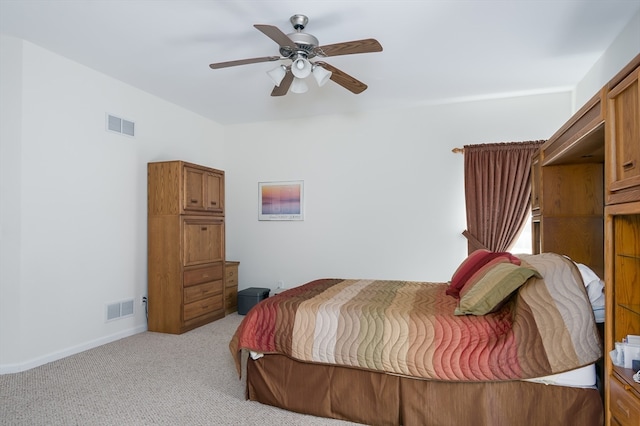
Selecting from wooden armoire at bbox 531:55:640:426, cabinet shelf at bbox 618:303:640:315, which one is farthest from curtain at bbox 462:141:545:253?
cabinet shelf at bbox 618:303:640:315

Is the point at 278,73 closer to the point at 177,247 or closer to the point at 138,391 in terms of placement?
the point at 177,247

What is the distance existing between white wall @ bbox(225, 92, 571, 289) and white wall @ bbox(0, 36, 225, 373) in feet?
5.19

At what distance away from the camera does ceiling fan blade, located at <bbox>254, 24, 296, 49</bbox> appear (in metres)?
2.18

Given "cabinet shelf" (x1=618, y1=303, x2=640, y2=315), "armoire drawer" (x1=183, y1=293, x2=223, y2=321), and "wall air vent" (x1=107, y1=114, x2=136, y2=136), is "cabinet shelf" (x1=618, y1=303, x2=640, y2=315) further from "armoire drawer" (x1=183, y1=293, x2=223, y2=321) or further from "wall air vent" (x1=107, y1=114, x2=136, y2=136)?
"wall air vent" (x1=107, y1=114, x2=136, y2=136)

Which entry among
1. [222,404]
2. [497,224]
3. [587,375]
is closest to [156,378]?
[222,404]

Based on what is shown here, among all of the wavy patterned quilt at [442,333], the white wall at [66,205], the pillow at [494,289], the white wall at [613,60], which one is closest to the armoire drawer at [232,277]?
the white wall at [66,205]

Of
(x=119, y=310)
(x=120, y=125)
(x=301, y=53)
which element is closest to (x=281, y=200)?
(x=120, y=125)

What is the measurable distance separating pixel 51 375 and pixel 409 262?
3746 millimetres

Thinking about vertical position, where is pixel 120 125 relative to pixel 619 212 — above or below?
above

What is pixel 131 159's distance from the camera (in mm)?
4094

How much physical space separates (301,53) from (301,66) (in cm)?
9

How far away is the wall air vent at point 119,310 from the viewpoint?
3778 millimetres

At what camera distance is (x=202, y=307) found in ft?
14.4

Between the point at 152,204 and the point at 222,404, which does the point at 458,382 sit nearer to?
the point at 222,404
